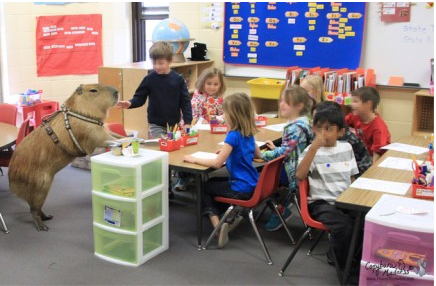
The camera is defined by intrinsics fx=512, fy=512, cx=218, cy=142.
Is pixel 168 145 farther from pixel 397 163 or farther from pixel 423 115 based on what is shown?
pixel 423 115

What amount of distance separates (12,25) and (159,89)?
2922mm

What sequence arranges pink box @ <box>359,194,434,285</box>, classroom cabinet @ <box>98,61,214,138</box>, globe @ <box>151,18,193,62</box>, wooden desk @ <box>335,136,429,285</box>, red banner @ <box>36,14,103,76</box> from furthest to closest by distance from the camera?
red banner @ <box>36,14,103,76</box> < globe @ <box>151,18,193,62</box> < classroom cabinet @ <box>98,61,214,138</box> < wooden desk @ <box>335,136,429,285</box> < pink box @ <box>359,194,434,285</box>

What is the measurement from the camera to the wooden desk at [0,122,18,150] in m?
3.71

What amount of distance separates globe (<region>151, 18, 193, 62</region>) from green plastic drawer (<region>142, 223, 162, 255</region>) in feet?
9.48

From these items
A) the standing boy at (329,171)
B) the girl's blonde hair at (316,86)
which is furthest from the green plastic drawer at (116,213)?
the girl's blonde hair at (316,86)

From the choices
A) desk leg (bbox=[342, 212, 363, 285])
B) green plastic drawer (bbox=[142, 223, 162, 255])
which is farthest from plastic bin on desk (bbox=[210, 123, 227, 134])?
desk leg (bbox=[342, 212, 363, 285])

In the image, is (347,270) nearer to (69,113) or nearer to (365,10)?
(69,113)

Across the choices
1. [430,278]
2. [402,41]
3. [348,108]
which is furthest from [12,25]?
[430,278]

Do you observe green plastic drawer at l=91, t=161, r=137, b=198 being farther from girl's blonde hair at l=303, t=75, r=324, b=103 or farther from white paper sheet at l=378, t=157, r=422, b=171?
girl's blonde hair at l=303, t=75, r=324, b=103

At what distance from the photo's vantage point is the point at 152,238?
3.37 m

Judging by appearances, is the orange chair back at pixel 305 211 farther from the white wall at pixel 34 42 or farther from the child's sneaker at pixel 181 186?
the white wall at pixel 34 42

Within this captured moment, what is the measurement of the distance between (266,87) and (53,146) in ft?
9.10

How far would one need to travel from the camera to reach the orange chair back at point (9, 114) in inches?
178

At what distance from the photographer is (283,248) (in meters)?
3.52
